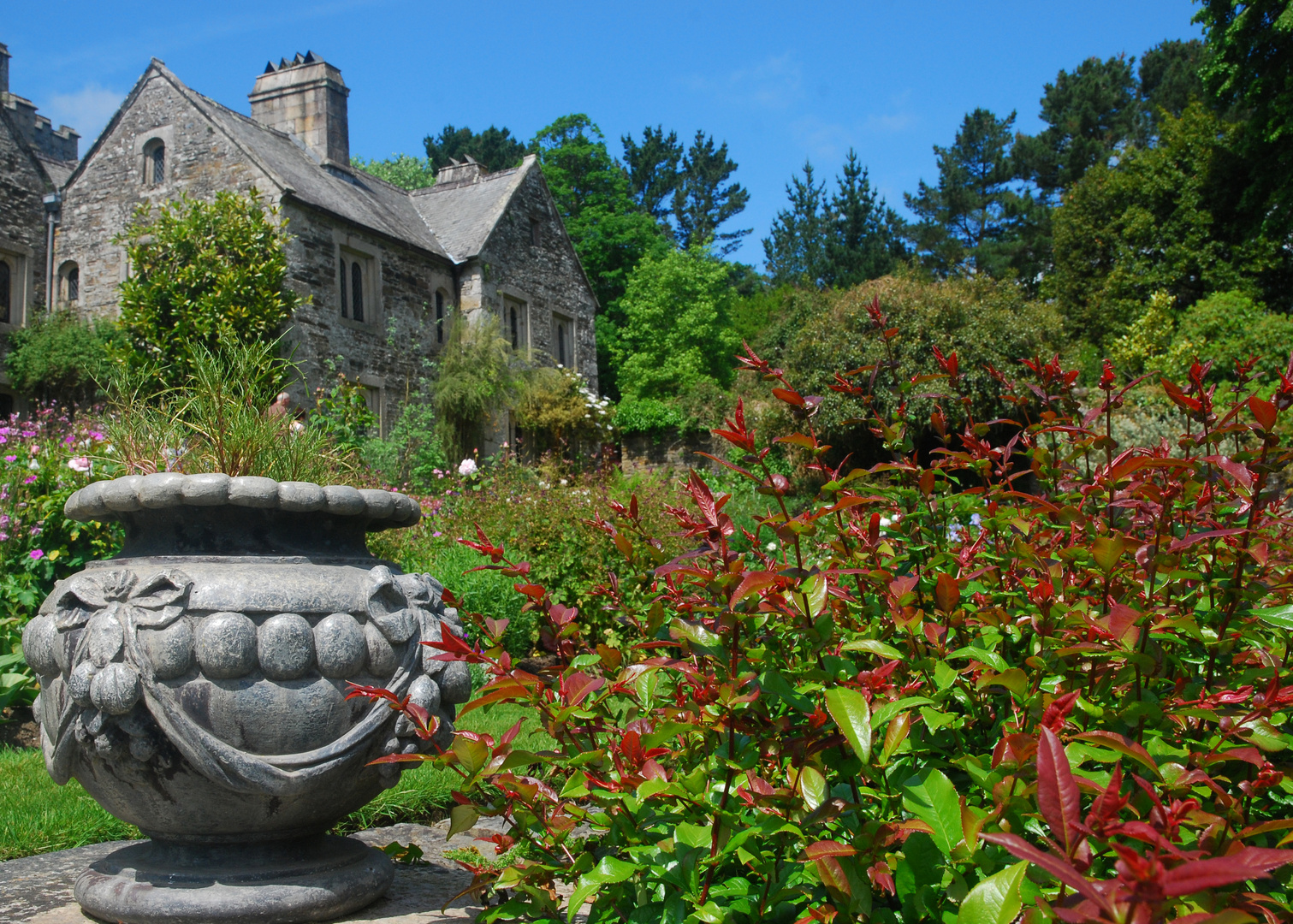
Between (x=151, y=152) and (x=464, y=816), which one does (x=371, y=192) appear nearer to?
(x=151, y=152)

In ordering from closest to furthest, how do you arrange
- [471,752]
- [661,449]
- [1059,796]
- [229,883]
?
[1059,796] → [471,752] → [229,883] → [661,449]

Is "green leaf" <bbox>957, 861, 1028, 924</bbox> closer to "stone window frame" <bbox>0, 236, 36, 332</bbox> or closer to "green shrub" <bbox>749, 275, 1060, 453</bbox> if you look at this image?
"green shrub" <bbox>749, 275, 1060, 453</bbox>

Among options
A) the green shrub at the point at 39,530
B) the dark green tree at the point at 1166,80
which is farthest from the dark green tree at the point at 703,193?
the green shrub at the point at 39,530

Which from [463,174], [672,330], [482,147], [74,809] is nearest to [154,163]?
[463,174]

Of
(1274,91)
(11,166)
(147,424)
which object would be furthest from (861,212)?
(147,424)

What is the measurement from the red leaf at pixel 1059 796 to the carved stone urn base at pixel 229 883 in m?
2.21

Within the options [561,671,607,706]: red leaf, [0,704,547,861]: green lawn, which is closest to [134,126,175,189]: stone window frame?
[0,704,547,861]: green lawn

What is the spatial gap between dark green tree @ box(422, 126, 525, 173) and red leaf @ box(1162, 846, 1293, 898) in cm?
4395

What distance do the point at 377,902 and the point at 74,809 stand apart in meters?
1.77

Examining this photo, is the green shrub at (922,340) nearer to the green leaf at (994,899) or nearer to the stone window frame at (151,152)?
the stone window frame at (151,152)

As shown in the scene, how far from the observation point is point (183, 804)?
2523mm

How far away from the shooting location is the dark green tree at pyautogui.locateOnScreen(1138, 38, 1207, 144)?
31.8m

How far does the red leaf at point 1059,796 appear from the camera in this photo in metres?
0.99

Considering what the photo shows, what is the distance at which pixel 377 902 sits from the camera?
2.79 m
